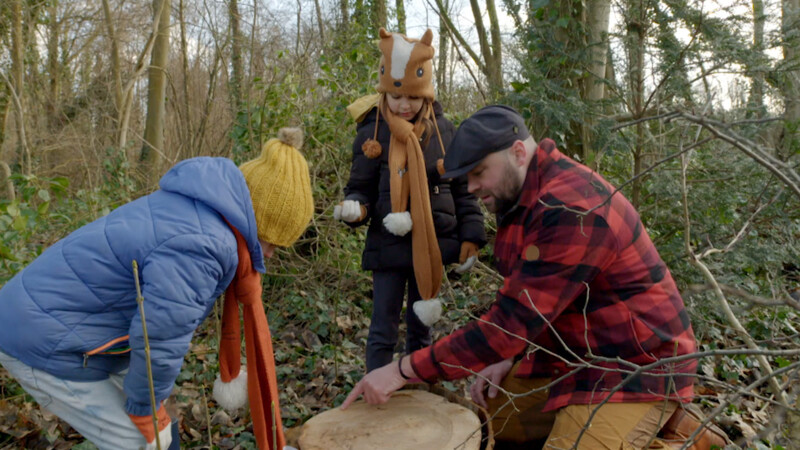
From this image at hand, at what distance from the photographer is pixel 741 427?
292 cm

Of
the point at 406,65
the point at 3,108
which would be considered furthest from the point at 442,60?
the point at 3,108

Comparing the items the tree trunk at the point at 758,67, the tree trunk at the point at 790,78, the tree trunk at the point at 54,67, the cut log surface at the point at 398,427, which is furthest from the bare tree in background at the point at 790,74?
the tree trunk at the point at 54,67

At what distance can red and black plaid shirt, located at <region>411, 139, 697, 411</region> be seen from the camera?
2191 millimetres

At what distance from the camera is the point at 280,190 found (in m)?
2.26

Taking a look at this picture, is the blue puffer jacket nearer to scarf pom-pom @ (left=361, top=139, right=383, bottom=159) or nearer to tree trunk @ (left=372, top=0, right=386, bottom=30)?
scarf pom-pom @ (left=361, top=139, right=383, bottom=159)

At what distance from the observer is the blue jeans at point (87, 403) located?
2.06 metres

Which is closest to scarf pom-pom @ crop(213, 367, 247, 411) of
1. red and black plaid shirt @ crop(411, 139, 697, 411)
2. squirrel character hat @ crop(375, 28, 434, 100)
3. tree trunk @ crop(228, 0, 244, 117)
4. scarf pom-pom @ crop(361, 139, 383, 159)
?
red and black plaid shirt @ crop(411, 139, 697, 411)

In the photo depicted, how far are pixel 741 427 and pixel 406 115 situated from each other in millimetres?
2320

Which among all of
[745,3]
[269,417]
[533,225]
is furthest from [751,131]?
[269,417]

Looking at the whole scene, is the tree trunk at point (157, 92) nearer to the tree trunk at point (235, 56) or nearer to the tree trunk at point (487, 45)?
the tree trunk at point (235, 56)

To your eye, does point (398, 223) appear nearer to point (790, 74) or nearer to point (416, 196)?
point (416, 196)

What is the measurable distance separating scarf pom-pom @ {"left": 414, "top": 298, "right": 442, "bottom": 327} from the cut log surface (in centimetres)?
73

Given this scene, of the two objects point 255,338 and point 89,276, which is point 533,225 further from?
point 89,276

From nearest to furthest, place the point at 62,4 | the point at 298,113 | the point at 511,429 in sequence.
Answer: the point at 511,429 → the point at 298,113 → the point at 62,4
